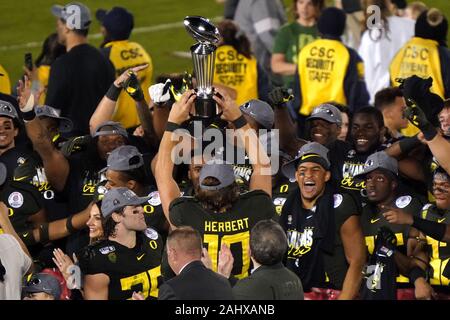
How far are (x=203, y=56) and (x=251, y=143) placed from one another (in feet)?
2.28

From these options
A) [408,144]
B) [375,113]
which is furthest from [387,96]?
[408,144]

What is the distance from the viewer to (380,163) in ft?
32.0

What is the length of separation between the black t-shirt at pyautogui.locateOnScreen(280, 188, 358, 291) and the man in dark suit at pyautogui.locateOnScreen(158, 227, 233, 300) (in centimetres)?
158

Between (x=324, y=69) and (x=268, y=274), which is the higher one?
(x=268, y=274)

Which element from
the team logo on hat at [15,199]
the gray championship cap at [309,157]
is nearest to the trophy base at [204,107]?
the gray championship cap at [309,157]

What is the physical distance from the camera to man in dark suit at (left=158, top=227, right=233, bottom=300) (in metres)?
7.63

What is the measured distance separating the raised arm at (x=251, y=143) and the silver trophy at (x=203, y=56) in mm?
77

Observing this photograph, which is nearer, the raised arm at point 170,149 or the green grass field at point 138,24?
the raised arm at point 170,149

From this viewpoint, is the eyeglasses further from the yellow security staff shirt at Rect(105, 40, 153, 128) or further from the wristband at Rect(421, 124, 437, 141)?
the yellow security staff shirt at Rect(105, 40, 153, 128)

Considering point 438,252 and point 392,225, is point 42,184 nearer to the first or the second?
point 392,225

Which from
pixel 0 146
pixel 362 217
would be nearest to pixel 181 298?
pixel 362 217

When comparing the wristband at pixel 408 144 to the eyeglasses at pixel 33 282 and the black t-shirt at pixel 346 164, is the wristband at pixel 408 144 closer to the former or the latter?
the black t-shirt at pixel 346 164

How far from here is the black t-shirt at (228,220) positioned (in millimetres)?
8594
